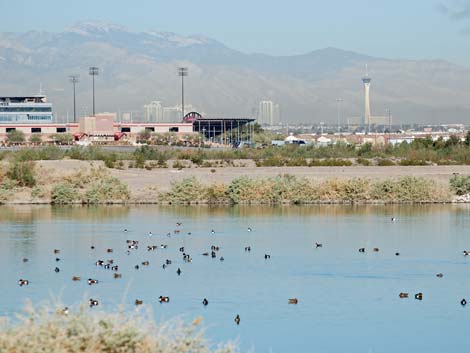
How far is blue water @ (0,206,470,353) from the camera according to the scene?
21.2 metres

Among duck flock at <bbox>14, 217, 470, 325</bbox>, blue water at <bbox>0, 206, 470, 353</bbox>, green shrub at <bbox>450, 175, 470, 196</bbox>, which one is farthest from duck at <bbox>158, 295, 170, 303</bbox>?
green shrub at <bbox>450, 175, 470, 196</bbox>

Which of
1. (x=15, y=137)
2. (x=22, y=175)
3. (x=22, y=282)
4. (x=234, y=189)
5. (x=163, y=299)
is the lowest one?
(x=163, y=299)

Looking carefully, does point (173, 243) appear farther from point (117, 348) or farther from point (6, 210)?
point (117, 348)

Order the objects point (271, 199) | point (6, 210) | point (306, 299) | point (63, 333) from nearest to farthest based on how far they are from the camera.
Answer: point (63, 333) → point (306, 299) → point (6, 210) → point (271, 199)

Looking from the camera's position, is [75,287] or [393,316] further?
[75,287]

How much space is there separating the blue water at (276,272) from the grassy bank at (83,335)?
1.18 meters

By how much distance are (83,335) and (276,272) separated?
1547 centimetres

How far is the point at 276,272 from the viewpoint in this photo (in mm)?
28047

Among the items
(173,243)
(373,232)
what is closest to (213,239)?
A: (173,243)

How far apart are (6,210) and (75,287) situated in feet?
67.9

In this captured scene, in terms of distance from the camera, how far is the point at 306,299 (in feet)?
79.0

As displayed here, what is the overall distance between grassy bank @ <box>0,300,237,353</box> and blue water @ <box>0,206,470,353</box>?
3.88 feet

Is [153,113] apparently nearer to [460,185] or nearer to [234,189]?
[234,189]

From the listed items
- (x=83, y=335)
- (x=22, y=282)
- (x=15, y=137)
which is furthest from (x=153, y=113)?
(x=83, y=335)
